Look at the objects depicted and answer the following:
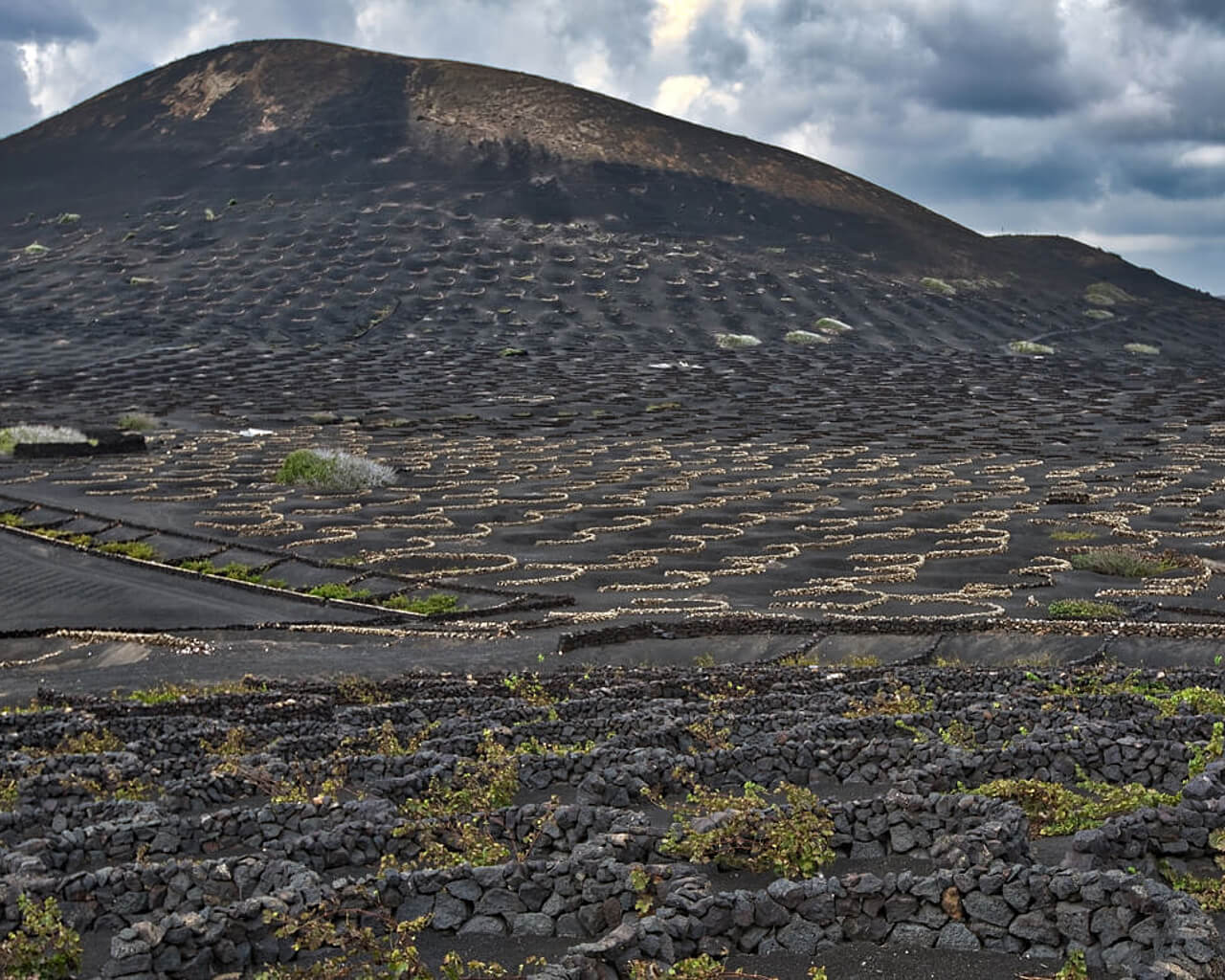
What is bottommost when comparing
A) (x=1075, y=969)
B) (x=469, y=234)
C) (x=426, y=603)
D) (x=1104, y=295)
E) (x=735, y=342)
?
(x=426, y=603)

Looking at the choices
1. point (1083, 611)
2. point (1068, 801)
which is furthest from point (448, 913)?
point (1083, 611)

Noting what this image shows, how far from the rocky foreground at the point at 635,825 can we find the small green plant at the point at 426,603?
7.70m

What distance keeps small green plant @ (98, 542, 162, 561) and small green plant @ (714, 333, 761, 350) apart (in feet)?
178

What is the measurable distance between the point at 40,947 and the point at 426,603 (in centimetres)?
1534

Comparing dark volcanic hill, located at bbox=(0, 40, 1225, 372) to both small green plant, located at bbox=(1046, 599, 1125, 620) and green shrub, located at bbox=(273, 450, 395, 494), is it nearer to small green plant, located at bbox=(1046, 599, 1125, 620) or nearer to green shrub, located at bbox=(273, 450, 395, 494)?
green shrub, located at bbox=(273, 450, 395, 494)

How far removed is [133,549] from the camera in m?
28.5

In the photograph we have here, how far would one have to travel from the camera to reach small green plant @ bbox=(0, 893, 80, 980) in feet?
27.4

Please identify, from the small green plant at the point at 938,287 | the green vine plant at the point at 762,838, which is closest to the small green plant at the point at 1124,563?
the green vine plant at the point at 762,838

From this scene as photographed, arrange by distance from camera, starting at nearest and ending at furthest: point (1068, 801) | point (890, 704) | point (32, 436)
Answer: point (1068, 801)
point (890, 704)
point (32, 436)

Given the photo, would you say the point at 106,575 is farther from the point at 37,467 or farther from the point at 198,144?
the point at 198,144

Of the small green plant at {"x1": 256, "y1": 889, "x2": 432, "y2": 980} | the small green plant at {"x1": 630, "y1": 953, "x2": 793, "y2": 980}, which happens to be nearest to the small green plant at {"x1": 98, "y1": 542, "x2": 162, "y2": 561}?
the small green plant at {"x1": 256, "y1": 889, "x2": 432, "y2": 980}

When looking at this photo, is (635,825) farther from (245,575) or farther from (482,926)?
(245,575)

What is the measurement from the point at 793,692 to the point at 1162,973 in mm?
8338

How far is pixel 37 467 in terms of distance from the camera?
39.7 meters
